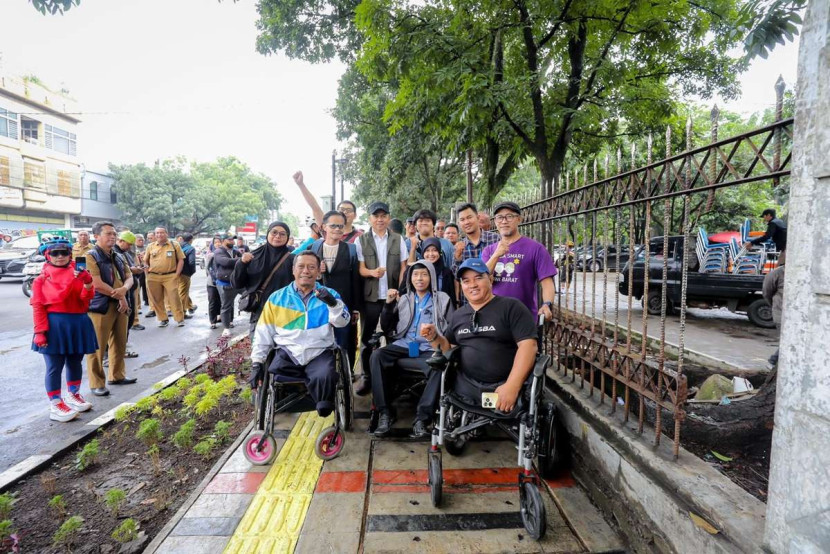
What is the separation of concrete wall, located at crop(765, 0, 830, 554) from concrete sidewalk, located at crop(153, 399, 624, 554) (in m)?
1.05

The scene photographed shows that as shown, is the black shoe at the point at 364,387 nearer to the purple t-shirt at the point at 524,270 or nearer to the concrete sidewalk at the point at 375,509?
the concrete sidewalk at the point at 375,509

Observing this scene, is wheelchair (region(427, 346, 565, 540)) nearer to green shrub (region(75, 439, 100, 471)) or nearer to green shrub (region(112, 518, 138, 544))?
green shrub (region(112, 518, 138, 544))

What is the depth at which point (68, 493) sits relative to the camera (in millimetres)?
2982

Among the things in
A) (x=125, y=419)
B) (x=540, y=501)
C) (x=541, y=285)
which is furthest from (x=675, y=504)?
(x=125, y=419)

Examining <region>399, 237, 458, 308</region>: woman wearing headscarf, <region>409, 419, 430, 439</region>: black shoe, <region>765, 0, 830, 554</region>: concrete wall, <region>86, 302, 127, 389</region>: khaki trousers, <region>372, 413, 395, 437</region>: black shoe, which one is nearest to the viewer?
<region>765, 0, 830, 554</region>: concrete wall

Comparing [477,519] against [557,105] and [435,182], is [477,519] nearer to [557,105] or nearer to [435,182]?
[557,105]

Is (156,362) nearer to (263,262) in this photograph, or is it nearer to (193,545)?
(263,262)

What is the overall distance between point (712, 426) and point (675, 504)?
1.40 meters

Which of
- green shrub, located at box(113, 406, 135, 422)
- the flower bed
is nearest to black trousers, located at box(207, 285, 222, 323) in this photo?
the flower bed

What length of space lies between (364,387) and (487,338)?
2.22 meters

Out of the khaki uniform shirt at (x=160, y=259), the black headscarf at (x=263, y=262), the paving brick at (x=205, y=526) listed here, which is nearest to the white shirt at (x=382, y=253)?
the black headscarf at (x=263, y=262)

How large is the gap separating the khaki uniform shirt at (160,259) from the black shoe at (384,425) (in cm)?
654

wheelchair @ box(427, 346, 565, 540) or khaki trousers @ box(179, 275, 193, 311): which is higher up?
khaki trousers @ box(179, 275, 193, 311)

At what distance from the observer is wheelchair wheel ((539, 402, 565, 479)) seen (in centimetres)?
296
